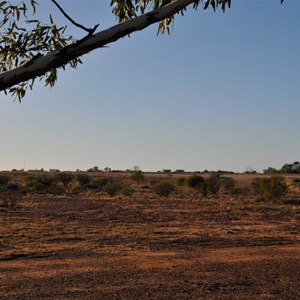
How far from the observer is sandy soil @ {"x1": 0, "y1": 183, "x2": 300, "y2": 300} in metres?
10.7

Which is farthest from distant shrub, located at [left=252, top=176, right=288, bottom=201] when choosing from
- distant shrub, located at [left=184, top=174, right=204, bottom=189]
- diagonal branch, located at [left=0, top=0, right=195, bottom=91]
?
diagonal branch, located at [left=0, top=0, right=195, bottom=91]

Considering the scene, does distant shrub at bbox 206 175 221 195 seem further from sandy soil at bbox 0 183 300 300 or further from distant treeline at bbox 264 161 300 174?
distant treeline at bbox 264 161 300 174

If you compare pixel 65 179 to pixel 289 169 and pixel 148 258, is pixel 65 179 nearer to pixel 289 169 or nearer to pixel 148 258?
pixel 148 258

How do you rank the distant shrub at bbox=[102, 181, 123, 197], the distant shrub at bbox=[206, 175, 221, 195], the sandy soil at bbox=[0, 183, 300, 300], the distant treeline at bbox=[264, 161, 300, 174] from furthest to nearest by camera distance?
1. the distant treeline at bbox=[264, 161, 300, 174]
2. the distant shrub at bbox=[206, 175, 221, 195]
3. the distant shrub at bbox=[102, 181, 123, 197]
4. the sandy soil at bbox=[0, 183, 300, 300]

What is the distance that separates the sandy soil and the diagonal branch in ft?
18.4

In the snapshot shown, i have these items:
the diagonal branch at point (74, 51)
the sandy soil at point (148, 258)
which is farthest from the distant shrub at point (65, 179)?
the diagonal branch at point (74, 51)

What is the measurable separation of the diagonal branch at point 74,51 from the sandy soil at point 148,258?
18.4 ft

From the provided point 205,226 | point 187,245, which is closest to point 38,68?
point 187,245

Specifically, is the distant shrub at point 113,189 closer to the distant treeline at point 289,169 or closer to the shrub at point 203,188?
the shrub at point 203,188

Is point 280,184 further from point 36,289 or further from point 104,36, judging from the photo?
point 104,36

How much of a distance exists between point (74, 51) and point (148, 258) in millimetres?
9089

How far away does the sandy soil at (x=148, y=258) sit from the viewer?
1073 cm

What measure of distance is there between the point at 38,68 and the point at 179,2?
185cm

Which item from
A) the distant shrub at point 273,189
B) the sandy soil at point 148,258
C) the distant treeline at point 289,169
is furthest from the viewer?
the distant treeline at point 289,169
